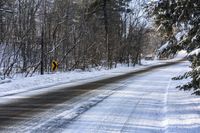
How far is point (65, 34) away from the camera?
3988 centimetres

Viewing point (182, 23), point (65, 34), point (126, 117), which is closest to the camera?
point (126, 117)

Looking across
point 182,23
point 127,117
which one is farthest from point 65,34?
point 127,117

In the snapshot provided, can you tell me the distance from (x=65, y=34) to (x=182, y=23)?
91.0ft

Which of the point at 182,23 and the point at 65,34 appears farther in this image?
the point at 65,34

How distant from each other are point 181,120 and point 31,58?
80.2 feet

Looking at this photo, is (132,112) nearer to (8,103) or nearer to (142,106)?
(142,106)

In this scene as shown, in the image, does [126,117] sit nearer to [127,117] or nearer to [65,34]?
[127,117]

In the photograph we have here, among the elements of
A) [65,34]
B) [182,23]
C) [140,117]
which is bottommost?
[140,117]

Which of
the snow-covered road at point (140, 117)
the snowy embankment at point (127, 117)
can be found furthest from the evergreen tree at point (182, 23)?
the snowy embankment at point (127, 117)

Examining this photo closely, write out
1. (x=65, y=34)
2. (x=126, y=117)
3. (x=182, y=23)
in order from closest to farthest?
(x=126, y=117)
(x=182, y=23)
(x=65, y=34)

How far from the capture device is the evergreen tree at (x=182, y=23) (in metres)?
11.9

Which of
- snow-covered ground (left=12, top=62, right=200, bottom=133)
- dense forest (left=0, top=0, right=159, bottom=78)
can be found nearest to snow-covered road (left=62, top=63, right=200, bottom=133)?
snow-covered ground (left=12, top=62, right=200, bottom=133)

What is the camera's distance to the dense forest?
95.2 feet

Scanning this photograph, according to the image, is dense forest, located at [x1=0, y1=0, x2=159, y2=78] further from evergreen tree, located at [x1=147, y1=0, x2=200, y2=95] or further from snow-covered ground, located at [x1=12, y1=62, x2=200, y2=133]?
snow-covered ground, located at [x1=12, y1=62, x2=200, y2=133]
